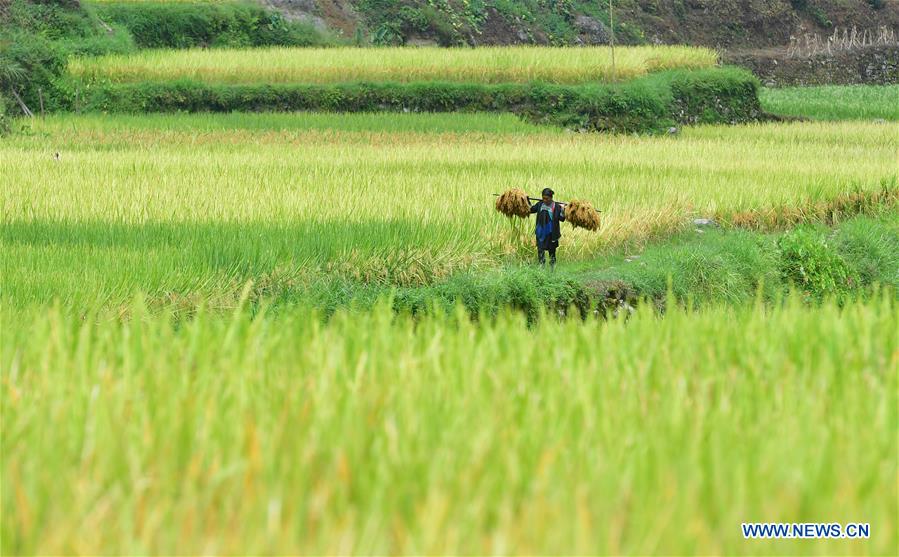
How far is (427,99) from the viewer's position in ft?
73.0

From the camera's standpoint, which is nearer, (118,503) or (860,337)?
(118,503)

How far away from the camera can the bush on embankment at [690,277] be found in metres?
8.44

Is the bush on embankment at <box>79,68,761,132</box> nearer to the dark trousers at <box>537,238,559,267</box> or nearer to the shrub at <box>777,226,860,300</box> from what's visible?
the shrub at <box>777,226,860,300</box>

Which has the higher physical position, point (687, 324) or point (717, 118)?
point (687, 324)

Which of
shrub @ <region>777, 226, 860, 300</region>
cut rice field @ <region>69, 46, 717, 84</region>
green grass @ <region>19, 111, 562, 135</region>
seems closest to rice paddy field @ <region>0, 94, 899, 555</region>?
shrub @ <region>777, 226, 860, 300</region>

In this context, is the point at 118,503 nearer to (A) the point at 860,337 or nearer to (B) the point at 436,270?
(A) the point at 860,337

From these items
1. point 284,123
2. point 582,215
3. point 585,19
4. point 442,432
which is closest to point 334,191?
point 582,215

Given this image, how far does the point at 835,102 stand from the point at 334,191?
21.7 m

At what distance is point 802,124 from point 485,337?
71.0 ft

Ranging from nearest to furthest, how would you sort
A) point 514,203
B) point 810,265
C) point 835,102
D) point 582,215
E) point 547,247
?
point 582,215, point 514,203, point 547,247, point 810,265, point 835,102

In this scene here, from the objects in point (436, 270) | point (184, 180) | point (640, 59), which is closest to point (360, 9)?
point (640, 59)

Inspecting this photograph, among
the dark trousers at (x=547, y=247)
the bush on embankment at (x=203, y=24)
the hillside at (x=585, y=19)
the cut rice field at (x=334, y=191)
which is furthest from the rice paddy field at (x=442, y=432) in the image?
the hillside at (x=585, y=19)

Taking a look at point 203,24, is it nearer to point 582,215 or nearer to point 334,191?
point 334,191

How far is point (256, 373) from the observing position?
313 cm
